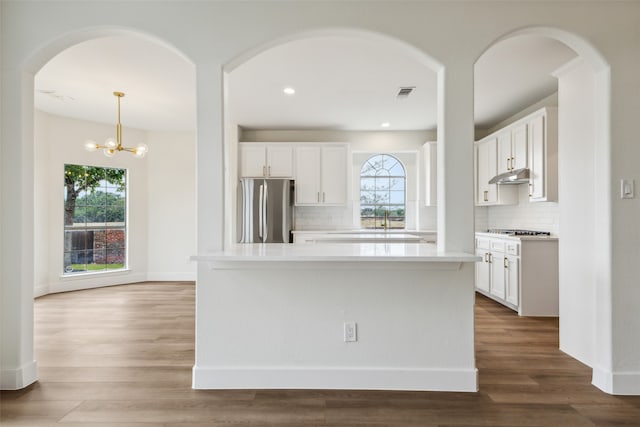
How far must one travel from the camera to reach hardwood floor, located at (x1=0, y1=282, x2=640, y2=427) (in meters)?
2.00

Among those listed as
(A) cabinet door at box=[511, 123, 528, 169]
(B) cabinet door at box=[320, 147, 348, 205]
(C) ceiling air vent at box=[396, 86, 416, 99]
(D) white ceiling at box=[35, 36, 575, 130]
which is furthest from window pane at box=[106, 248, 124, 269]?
(A) cabinet door at box=[511, 123, 528, 169]

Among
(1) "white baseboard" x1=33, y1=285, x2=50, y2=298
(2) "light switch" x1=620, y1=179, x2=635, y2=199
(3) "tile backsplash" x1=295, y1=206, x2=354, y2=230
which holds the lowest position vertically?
(1) "white baseboard" x1=33, y1=285, x2=50, y2=298

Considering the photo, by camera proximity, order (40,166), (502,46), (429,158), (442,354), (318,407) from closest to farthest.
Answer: (318,407) → (442,354) → (502,46) → (40,166) → (429,158)

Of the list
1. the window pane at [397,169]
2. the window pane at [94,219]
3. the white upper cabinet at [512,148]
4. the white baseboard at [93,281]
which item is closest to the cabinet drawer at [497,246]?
the white upper cabinet at [512,148]

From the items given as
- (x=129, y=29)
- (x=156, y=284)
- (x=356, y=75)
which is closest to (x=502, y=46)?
(x=356, y=75)

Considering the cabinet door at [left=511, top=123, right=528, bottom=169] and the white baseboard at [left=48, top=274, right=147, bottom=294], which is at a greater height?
the cabinet door at [left=511, top=123, right=528, bottom=169]

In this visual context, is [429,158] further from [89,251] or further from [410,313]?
[89,251]

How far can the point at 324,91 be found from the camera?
14.1ft

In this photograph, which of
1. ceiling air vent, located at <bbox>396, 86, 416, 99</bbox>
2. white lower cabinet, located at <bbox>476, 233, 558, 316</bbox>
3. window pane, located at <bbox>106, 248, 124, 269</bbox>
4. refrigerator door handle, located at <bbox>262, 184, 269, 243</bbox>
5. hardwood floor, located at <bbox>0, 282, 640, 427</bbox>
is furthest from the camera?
window pane, located at <bbox>106, 248, 124, 269</bbox>

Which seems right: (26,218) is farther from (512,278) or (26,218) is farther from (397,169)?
(397,169)

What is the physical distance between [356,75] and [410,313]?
2528 millimetres

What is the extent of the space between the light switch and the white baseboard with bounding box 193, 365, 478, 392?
142 cm

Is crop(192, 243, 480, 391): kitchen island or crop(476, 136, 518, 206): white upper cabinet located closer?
crop(192, 243, 480, 391): kitchen island

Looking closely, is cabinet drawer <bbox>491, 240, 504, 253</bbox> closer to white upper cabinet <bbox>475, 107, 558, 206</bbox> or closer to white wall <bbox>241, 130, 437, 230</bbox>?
white upper cabinet <bbox>475, 107, 558, 206</bbox>
